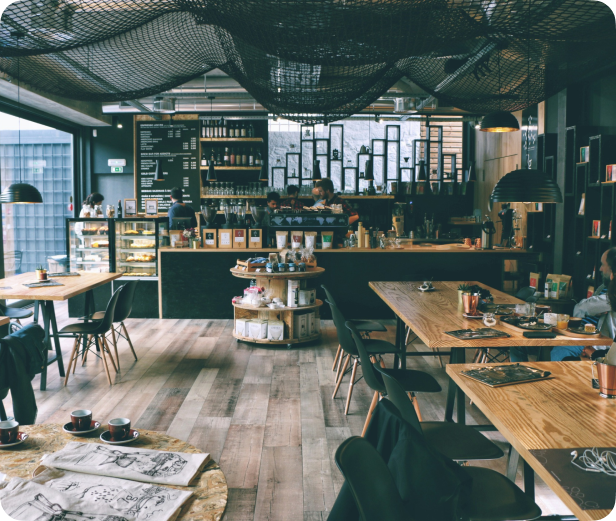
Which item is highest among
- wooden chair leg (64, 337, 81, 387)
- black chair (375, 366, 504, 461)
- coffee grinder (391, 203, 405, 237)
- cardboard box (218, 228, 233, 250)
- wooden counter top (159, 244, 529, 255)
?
coffee grinder (391, 203, 405, 237)

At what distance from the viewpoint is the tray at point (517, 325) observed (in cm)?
305

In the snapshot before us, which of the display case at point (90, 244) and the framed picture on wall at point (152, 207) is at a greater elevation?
the framed picture on wall at point (152, 207)

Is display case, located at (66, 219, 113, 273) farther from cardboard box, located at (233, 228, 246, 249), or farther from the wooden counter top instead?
cardboard box, located at (233, 228, 246, 249)

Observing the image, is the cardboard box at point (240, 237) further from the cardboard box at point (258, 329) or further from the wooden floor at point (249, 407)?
the cardboard box at point (258, 329)

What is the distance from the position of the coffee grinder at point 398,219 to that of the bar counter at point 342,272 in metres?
2.54

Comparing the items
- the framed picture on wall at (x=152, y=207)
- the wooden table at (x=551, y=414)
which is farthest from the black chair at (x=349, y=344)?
the framed picture on wall at (x=152, y=207)

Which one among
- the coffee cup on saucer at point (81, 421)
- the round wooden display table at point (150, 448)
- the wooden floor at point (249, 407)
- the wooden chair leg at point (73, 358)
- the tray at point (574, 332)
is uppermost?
the tray at point (574, 332)

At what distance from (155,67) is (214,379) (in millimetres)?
3230

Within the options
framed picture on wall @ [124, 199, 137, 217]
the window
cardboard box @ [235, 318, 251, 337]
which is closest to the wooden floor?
cardboard box @ [235, 318, 251, 337]

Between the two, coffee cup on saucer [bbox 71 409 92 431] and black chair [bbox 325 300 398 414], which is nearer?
coffee cup on saucer [bbox 71 409 92 431]

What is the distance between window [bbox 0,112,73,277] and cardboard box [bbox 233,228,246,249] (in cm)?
303

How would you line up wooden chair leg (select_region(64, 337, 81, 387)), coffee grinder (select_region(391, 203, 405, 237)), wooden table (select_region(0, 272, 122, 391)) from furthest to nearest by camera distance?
1. coffee grinder (select_region(391, 203, 405, 237))
2. wooden chair leg (select_region(64, 337, 81, 387))
3. wooden table (select_region(0, 272, 122, 391))

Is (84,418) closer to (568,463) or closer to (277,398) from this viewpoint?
(568,463)

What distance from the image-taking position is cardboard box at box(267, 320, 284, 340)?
224 inches
